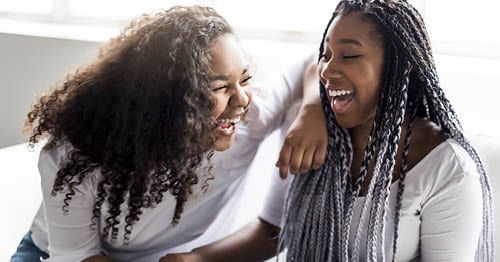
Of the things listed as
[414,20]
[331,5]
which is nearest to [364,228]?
[414,20]

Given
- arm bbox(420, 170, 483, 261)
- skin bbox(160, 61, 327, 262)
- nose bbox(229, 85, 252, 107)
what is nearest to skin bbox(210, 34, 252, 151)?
nose bbox(229, 85, 252, 107)

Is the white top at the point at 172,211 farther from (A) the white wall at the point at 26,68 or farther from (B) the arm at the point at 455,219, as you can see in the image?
(A) the white wall at the point at 26,68

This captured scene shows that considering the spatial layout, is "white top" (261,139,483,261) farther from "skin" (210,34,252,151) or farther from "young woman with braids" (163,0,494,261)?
"skin" (210,34,252,151)

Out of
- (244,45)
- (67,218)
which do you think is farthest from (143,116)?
(244,45)

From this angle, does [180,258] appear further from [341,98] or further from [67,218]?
[341,98]

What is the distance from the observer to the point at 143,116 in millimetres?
1326

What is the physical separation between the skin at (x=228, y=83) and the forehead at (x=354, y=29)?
0.17 metres

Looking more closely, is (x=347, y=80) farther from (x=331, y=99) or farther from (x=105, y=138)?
(x=105, y=138)

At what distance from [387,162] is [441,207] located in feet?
0.39

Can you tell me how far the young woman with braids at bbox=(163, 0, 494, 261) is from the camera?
1289mm

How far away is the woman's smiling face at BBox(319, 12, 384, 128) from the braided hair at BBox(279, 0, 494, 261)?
0.02 meters

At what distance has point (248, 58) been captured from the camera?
1462mm

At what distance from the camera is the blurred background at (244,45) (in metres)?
1.73

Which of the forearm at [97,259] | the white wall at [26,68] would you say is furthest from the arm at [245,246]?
the white wall at [26,68]
